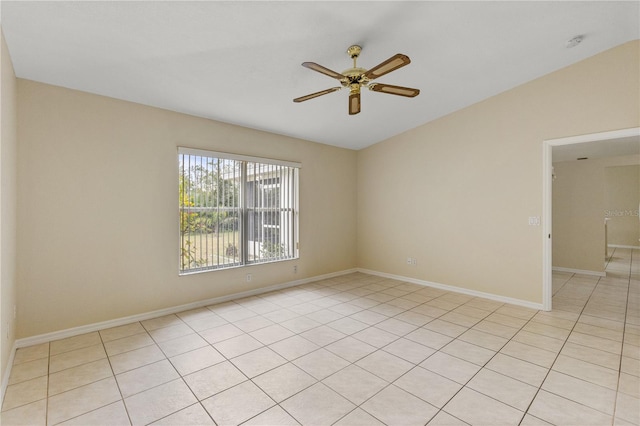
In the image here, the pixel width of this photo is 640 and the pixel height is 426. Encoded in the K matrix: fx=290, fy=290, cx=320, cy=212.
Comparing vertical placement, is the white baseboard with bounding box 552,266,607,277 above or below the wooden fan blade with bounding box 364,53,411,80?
below

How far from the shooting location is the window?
4074mm

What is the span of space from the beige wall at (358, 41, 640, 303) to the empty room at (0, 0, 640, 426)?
3 cm

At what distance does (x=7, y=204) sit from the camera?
97.1 inches

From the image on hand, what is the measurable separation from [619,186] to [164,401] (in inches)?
486

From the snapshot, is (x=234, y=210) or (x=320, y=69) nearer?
(x=320, y=69)

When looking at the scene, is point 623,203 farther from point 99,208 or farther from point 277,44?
point 99,208

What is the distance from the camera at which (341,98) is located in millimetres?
3939

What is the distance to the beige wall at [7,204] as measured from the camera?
7.34 feet

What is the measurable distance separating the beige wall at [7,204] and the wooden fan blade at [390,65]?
2.88 m

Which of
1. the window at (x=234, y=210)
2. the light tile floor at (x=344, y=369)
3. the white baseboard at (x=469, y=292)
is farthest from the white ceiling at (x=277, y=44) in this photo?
the white baseboard at (x=469, y=292)

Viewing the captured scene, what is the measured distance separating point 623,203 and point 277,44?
11.5m

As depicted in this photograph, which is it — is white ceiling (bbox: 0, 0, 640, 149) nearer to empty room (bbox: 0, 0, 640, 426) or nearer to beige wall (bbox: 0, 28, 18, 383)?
empty room (bbox: 0, 0, 640, 426)

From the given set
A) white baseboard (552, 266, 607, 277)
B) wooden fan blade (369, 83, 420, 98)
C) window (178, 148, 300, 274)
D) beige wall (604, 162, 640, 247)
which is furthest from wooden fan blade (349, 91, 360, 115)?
beige wall (604, 162, 640, 247)

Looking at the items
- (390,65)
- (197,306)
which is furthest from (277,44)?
(197,306)
